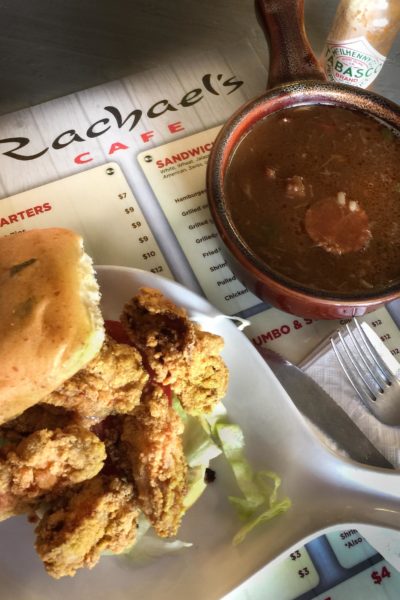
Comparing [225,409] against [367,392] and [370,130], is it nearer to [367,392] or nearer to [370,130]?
[367,392]

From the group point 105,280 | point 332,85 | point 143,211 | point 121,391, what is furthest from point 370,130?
point 121,391

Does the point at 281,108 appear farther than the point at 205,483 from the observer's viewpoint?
Yes

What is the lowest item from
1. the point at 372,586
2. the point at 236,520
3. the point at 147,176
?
the point at 372,586

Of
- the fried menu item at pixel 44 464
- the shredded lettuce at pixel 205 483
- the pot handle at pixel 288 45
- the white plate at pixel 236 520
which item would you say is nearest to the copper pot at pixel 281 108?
the pot handle at pixel 288 45

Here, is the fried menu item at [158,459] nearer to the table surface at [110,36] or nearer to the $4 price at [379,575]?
the $4 price at [379,575]

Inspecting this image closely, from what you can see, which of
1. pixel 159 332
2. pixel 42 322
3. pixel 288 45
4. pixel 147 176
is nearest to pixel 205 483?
pixel 159 332

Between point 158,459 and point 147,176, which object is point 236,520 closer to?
point 158,459

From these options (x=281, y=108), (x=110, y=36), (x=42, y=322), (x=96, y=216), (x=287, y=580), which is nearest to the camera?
(x=42, y=322)
